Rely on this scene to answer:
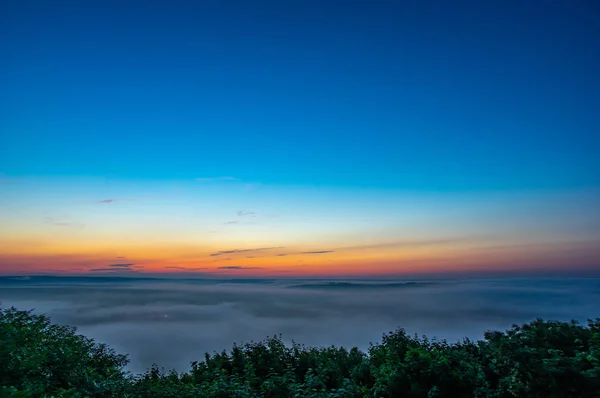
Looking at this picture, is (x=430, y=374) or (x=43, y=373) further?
(x=430, y=374)

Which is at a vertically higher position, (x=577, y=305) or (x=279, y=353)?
(x=279, y=353)

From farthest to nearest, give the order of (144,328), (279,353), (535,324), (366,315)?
(366,315)
(144,328)
(279,353)
(535,324)

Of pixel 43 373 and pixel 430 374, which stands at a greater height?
pixel 43 373

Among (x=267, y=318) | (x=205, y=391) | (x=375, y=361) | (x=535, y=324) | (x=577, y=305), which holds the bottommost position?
(x=267, y=318)

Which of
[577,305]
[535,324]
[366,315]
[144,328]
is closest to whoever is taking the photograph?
[535,324]

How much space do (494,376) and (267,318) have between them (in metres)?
150

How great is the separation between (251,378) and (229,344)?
3556 inches

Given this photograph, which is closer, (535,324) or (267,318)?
(535,324)

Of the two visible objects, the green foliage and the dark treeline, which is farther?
the dark treeline

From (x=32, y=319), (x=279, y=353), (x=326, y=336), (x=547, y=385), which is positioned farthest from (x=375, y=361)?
(x=326, y=336)

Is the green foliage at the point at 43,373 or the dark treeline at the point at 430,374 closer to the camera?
the green foliage at the point at 43,373

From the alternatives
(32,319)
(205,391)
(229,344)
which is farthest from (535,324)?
(229,344)

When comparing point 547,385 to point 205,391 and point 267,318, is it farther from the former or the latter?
point 267,318

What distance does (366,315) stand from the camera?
154250 millimetres
